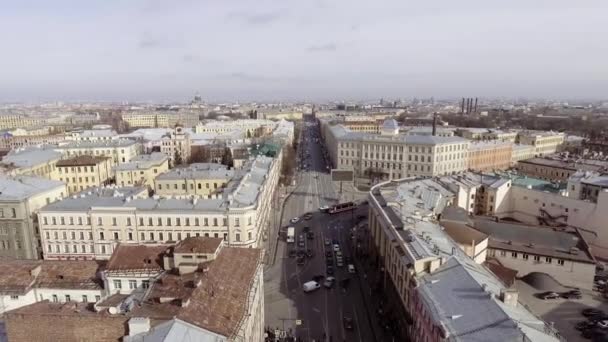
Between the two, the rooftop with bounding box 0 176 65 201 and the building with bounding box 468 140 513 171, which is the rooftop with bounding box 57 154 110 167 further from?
the building with bounding box 468 140 513 171

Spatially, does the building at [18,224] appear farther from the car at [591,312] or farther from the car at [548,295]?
the car at [591,312]

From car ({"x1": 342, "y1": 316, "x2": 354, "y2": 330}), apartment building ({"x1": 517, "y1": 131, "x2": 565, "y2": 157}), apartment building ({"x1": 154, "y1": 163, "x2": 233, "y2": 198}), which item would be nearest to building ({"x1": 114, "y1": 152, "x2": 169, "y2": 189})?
apartment building ({"x1": 154, "y1": 163, "x2": 233, "y2": 198})

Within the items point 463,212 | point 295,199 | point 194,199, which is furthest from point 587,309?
point 295,199

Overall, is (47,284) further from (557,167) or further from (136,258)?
(557,167)

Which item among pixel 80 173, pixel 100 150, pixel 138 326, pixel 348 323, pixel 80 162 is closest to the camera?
pixel 138 326

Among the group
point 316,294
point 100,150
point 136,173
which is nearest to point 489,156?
point 316,294
